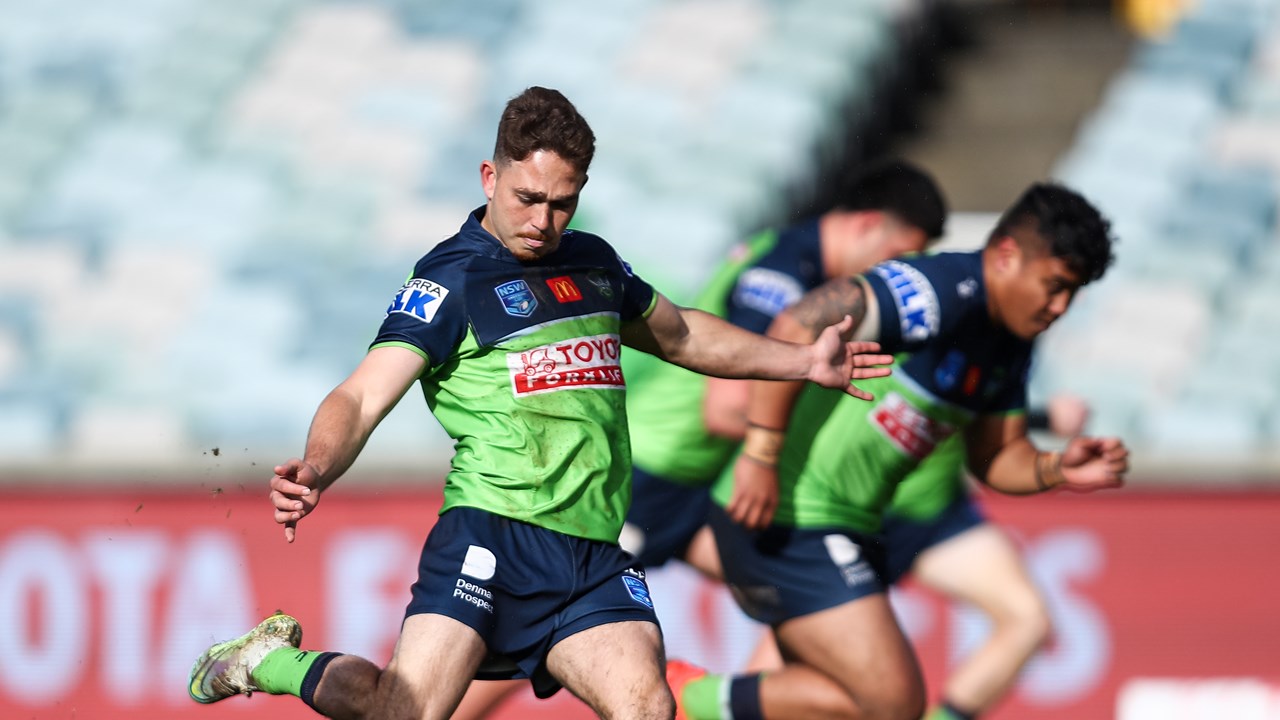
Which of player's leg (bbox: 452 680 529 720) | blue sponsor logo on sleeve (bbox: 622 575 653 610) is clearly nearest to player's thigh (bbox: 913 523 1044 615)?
player's leg (bbox: 452 680 529 720)

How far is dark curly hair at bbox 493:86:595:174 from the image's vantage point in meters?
3.87

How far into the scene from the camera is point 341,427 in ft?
12.0

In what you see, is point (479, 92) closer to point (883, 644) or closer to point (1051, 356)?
point (1051, 356)

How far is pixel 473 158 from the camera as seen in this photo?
35.9 ft

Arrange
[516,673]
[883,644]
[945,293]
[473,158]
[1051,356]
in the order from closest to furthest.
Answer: [516,673] → [945,293] → [883,644] → [1051,356] → [473,158]

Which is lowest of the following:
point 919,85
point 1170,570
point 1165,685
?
point 1165,685

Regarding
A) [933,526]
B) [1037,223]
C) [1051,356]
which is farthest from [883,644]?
[1051,356]

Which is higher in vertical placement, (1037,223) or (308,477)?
(1037,223)

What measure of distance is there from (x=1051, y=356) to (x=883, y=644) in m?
4.65

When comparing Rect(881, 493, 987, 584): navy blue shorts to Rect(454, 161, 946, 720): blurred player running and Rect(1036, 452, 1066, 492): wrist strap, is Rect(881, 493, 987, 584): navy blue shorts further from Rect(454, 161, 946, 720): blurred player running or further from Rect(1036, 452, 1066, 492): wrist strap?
Rect(1036, 452, 1066, 492): wrist strap

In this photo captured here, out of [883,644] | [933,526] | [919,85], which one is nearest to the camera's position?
[883,644]

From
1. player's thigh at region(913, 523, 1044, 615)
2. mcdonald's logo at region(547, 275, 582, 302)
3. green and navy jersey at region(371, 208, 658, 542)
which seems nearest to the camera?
green and navy jersey at region(371, 208, 658, 542)

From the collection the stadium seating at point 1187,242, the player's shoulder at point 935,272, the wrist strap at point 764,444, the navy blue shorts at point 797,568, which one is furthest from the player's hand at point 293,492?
the stadium seating at point 1187,242

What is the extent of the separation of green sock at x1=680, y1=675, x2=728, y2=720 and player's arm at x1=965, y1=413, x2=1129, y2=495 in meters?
1.15
